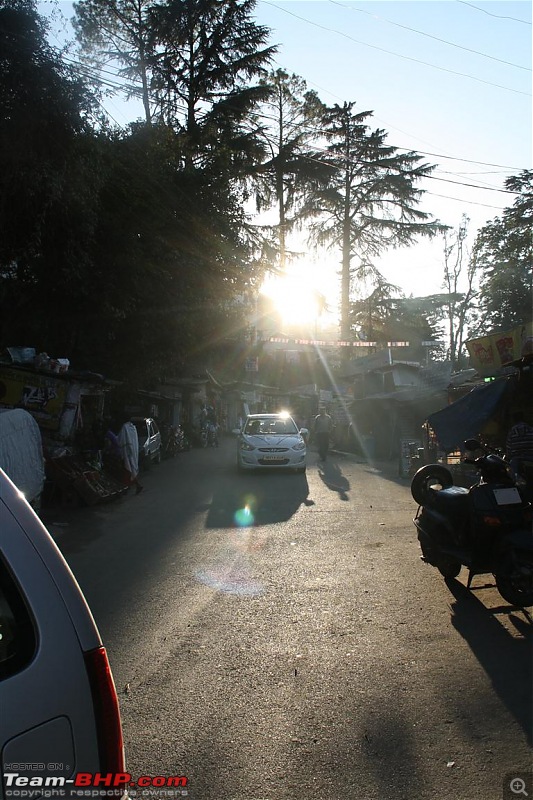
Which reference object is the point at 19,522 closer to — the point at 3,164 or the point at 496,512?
the point at 496,512

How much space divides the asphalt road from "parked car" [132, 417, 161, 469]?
32.1ft

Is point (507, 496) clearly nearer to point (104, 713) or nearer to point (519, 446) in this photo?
point (519, 446)

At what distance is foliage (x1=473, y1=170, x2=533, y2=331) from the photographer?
2780 centimetres

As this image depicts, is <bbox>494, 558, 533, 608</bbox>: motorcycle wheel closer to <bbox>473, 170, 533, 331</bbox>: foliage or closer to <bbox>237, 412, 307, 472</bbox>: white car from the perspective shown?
<bbox>237, 412, 307, 472</bbox>: white car

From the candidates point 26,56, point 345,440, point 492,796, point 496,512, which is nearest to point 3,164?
point 26,56

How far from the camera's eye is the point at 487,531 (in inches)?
224

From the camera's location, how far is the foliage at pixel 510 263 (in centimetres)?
2780

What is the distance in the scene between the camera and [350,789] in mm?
3059

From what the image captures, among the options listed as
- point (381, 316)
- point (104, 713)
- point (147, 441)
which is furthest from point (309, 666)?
point (381, 316)

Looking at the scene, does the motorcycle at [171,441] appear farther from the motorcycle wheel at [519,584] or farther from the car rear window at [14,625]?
the car rear window at [14,625]

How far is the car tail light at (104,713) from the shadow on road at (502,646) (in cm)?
260

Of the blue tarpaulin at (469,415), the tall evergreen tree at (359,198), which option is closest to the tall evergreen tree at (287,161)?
the tall evergreen tree at (359,198)

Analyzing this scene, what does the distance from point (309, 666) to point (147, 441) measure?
15.4 metres

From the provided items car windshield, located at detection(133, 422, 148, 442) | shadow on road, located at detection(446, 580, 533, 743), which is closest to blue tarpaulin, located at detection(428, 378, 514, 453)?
shadow on road, located at detection(446, 580, 533, 743)
